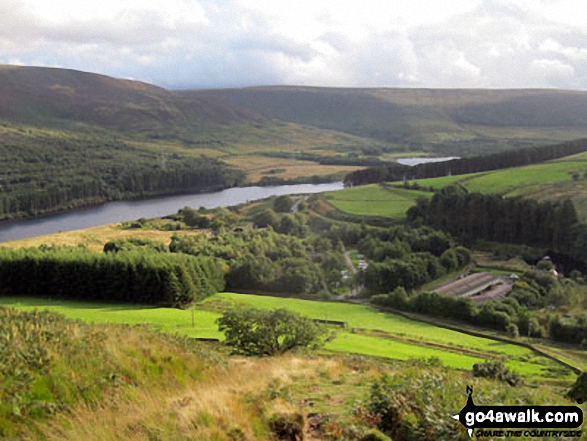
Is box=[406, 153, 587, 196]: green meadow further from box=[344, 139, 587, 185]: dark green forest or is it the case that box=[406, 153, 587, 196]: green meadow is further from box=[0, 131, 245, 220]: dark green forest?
box=[0, 131, 245, 220]: dark green forest

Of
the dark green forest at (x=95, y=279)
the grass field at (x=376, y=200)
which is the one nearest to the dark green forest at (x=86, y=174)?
the grass field at (x=376, y=200)

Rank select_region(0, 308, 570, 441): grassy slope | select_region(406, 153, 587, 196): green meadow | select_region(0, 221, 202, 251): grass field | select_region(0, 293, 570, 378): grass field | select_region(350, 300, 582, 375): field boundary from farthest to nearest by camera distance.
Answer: select_region(406, 153, 587, 196): green meadow
select_region(0, 221, 202, 251): grass field
select_region(350, 300, 582, 375): field boundary
select_region(0, 293, 570, 378): grass field
select_region(0, 308, 570, 441): grassy slope

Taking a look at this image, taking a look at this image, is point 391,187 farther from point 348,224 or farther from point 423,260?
point 423,260

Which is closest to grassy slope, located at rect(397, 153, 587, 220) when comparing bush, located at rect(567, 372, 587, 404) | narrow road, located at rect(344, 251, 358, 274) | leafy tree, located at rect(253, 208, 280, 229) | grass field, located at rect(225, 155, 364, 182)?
narrow road, located at rect(344, 251, 358, 274)

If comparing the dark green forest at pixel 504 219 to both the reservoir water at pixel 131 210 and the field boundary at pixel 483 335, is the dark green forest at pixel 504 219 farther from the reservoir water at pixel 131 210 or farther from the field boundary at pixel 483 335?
the reservoir water at pixel 131 210

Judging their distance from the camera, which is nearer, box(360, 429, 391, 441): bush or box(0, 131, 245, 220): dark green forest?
box(360, 429, 391, 441): bush

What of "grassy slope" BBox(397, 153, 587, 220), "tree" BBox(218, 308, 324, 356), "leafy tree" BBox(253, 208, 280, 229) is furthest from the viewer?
"grassy slope" BBox(397, 153, 587, 220)
